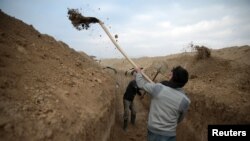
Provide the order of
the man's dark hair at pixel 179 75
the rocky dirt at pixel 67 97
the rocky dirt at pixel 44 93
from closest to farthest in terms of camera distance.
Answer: the man's dark hair at pixel 179 75
the rocky dirt at pixel 44 93
the rocky dirt at pixel 67 97

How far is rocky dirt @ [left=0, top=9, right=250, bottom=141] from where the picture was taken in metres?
4.42

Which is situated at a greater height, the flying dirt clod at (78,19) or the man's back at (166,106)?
the flying dirt clod at (78,19)

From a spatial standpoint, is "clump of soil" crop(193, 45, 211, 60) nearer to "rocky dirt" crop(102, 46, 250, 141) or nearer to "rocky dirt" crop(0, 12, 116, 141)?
"rocky dirt" crop(102, 46, 250, 141)

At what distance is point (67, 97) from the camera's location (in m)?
5.68

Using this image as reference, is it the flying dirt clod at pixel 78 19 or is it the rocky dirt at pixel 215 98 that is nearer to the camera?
the flying dirt clod at pixel 78 19

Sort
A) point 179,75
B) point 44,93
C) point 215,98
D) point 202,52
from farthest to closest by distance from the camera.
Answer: point 202,52 < point 215,98 < point 44,93 < point 179,75

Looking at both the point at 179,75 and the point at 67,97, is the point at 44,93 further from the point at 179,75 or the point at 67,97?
the point at 179,75

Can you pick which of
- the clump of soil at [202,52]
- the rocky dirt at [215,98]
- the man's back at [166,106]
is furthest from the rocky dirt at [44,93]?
the clump of soil at [202,52]

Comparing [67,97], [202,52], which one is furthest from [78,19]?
[202,52]

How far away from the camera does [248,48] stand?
1630cm

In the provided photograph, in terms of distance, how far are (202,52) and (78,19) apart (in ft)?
30.6

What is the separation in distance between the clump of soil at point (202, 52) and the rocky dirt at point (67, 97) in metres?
1.81

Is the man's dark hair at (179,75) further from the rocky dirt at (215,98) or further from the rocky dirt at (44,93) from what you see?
the rocky dirt at (215,98)

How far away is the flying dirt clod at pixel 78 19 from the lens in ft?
20.6
